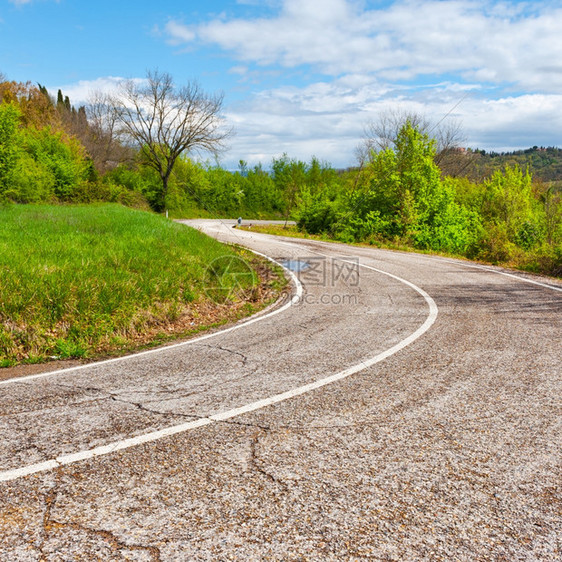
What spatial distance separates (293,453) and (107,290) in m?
5.60

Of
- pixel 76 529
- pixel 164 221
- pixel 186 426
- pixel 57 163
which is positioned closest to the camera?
pixel 76 529

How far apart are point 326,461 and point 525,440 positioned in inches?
66.4

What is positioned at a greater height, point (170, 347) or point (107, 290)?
point (107, 290)

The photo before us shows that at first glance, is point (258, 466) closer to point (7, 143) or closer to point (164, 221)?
point (164, 221)

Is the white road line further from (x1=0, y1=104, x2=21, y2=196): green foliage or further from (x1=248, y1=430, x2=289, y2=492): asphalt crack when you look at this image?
(x1=0, y1=104, x2=21, y2=196): green foliage

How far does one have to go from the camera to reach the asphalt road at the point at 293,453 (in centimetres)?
258

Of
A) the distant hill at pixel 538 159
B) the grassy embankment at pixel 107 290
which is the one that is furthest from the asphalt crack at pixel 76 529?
the distant hill at pixel 538 159

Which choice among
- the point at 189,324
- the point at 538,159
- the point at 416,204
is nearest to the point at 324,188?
the point at 416,204

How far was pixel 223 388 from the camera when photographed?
4922 millimetres

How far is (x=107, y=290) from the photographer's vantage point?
7.98 m

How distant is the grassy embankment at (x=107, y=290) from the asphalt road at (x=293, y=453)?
1.27 m

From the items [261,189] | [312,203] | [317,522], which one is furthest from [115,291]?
[261,189]

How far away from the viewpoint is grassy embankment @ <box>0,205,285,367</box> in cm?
688

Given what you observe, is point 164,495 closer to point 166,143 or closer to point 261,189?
point 166,143
